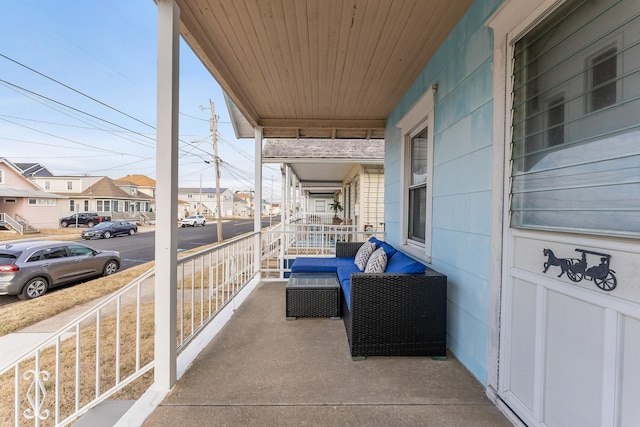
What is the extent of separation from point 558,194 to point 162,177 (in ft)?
7.23

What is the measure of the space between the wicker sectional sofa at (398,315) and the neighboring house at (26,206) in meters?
11.4

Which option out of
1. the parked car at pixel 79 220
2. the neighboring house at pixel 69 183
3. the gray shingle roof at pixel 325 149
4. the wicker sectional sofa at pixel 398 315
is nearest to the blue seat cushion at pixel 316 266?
the wicker sectional sofa at pixel 398 315

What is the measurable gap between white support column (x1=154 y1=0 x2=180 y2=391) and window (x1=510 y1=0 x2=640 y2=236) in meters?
2.08

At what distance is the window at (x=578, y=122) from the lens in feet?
3.31

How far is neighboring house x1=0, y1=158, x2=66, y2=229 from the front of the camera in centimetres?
Result: 933

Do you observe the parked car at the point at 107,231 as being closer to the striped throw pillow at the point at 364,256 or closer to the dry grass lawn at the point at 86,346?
the dry grass lawn at the point at 86,346

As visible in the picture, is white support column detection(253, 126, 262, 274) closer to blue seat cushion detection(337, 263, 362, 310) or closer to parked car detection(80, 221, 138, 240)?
blue seat cushion detection(337, 263, 362, 310)

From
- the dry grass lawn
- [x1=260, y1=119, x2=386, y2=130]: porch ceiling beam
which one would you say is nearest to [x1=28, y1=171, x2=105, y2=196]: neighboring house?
the dry grass lawn

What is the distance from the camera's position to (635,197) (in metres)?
0.98

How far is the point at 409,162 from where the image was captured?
140 inches

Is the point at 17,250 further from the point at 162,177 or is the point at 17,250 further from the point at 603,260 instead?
the point at 603,260

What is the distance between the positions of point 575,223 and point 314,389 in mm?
1711

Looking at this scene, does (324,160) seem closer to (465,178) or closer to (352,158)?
(352,158)

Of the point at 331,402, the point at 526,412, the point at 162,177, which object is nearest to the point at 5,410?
the point at 162,177
